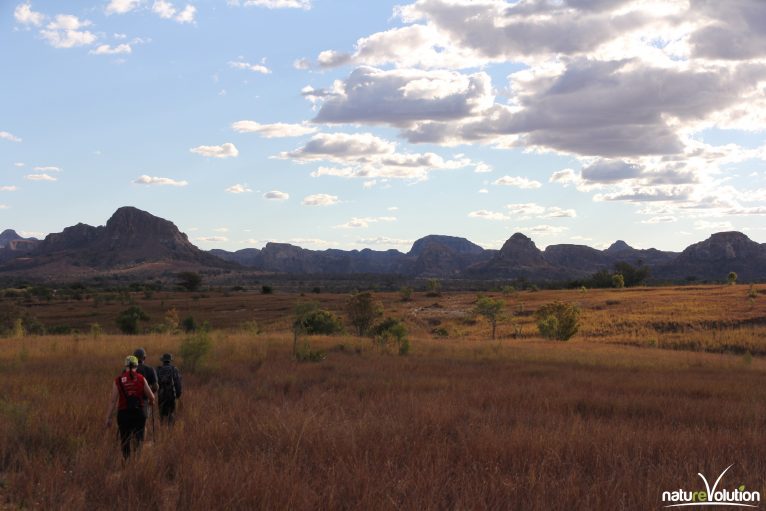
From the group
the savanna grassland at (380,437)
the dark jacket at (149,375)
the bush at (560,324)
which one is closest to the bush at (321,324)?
the bush at (560,324)

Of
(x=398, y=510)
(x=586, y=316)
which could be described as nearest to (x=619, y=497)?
(x=398, y=510)

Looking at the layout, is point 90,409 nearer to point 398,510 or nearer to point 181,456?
point 181,456

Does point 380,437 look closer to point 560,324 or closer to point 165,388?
point 165,388

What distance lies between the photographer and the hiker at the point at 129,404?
26.5 ft

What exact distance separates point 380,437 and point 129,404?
3.59 meters

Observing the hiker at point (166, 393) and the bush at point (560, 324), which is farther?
the bush at point (560, 324)

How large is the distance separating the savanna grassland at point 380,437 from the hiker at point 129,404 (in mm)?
224

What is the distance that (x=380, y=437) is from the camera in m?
8.19

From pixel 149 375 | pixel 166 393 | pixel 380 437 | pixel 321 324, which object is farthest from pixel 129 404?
pixel 321 324

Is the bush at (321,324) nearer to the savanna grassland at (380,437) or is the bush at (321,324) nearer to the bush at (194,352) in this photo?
the savanna grassland at (380,437)

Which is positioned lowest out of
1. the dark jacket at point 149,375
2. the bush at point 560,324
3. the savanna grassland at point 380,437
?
the bush at point 560,324

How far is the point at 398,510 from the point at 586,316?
176ft

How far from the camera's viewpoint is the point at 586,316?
182ft

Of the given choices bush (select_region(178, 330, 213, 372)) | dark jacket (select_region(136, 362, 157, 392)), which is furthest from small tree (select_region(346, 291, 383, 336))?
dark jacket (select_region(136, 362, 157, 392))
